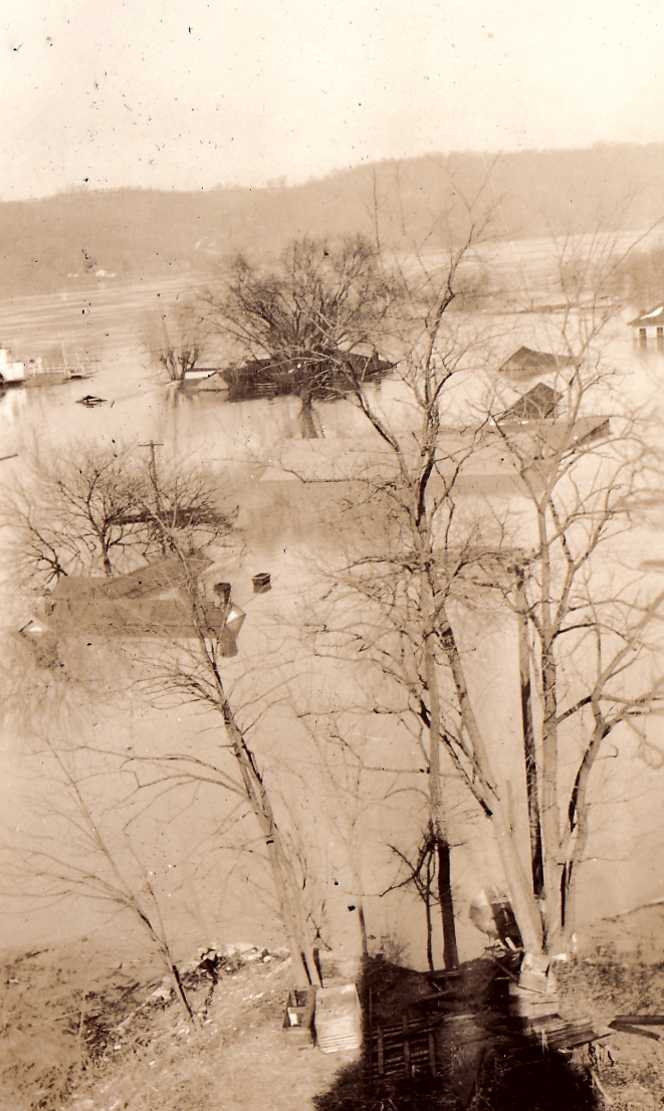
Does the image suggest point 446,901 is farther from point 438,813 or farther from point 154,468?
point 154,468

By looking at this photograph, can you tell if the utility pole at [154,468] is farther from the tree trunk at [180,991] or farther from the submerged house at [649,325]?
the submerged house at [649,325]

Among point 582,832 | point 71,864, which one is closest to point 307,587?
point 71,864

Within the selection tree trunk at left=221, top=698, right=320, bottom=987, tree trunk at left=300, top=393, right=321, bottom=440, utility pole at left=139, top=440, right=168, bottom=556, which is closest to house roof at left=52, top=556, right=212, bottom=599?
utility pole at left=139, top=440, right=168, bottom=556

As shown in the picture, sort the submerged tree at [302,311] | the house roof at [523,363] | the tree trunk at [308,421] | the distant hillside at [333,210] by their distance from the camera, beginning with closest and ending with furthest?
the distant hillside at [333,210], the submerged tree at [302,311], the house roof at [523,363], the tree trunk at [308,421]

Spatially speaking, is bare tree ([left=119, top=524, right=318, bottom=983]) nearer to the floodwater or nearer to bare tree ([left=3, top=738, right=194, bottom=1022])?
the floodwater

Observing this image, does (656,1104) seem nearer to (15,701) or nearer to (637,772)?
(637,772)

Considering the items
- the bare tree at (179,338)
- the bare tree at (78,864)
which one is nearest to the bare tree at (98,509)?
the bare tree at (179,338)

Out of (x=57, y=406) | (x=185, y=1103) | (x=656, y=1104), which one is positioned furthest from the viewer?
(x=57, y=406)
